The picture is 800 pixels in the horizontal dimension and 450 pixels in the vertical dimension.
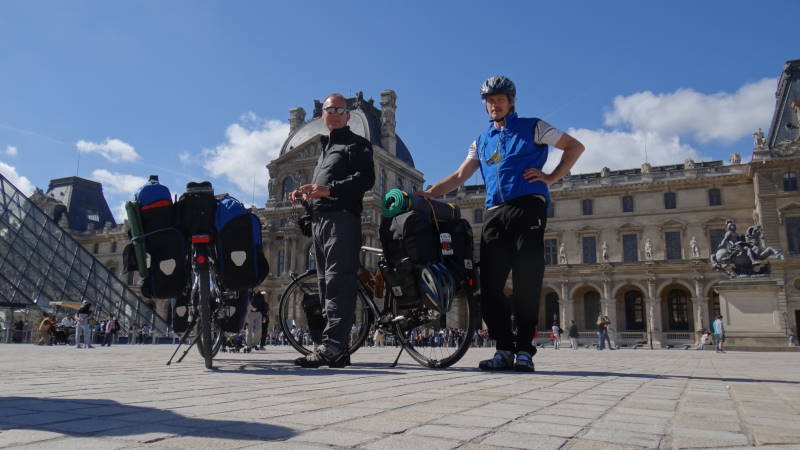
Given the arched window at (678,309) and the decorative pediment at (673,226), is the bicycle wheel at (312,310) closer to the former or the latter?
the decorative pediment at (673,226)

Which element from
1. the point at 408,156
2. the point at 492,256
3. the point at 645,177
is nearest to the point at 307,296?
the point at 492,256

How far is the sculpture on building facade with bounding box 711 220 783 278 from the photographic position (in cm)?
1550

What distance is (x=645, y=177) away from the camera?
135 feet

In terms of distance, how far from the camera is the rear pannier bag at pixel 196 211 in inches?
196

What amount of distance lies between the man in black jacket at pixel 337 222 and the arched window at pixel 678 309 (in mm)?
39857

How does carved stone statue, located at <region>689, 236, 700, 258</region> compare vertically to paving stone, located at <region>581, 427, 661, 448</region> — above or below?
above

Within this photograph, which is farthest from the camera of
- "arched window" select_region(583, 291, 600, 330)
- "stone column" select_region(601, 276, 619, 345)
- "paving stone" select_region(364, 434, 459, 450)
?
"arched window" select_region(583, 291, 600, 330)

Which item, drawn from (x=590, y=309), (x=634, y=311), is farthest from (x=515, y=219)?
(x=634, y=311)

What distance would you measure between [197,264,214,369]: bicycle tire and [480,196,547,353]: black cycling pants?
2.12 m

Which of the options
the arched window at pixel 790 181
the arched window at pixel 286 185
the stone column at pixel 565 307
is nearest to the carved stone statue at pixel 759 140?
the arched window at pixel 790 181

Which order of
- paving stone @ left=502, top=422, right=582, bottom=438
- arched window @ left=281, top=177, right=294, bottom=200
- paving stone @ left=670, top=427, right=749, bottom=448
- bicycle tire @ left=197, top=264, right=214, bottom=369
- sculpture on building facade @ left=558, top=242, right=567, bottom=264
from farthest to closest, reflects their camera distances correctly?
arched window @ left=281, top=177, right=294, bottom=200
sculpture on building facade @ left=558, top=242, right=567, bottom=264
bicycle tire @ left=197, top=264, right=214, bottom=369
paving stone @ left=502, top=422, right=582, bottom=438
paving stone @ left=670, top=427, right=749, bottom=448

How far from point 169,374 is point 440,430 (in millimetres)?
2638

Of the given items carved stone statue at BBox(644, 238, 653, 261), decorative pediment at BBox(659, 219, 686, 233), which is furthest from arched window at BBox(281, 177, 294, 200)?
decorative pediment at BBox(659, 219, 686, 233)

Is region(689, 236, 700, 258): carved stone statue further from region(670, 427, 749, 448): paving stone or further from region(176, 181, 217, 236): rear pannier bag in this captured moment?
region(670, 427, 749, 448): paving stone
